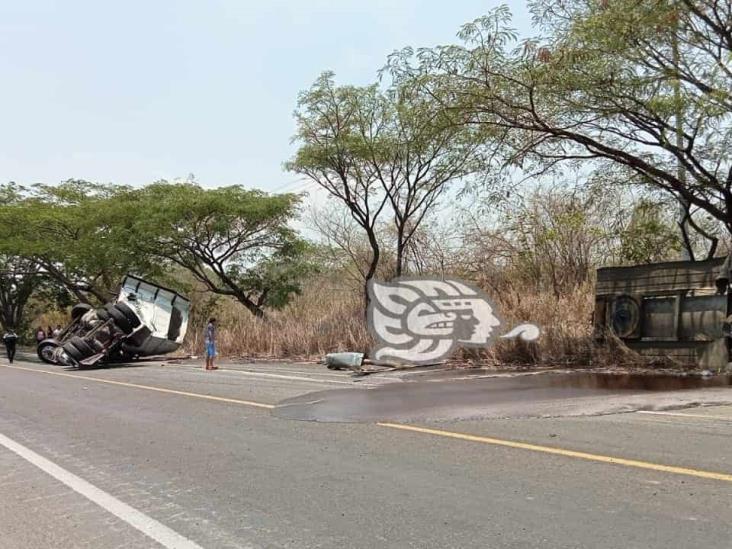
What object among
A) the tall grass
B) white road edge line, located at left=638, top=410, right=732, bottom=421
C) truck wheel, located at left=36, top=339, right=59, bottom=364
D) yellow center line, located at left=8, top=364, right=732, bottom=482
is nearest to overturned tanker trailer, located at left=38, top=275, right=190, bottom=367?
truck wheel, located at left=36, top=339, right=59, bottom=364

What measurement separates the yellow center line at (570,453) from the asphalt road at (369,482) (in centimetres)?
2

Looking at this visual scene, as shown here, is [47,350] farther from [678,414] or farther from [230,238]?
[678,414]

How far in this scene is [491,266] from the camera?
2192 centimetres

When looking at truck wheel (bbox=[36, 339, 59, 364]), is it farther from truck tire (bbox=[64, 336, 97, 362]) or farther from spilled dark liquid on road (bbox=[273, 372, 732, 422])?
spilled dark liquid on road (bbox=[273, 372, 732, 422])

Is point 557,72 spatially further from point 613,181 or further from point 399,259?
point 399,259

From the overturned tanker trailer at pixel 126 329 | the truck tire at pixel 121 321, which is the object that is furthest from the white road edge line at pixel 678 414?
the truck tire at pixel 121 321

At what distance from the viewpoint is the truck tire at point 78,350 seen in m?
23.3

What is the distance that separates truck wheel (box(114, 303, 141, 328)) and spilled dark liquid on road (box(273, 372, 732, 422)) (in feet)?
46.9

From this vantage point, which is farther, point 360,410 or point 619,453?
point 360,410

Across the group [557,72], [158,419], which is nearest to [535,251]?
[557,72]

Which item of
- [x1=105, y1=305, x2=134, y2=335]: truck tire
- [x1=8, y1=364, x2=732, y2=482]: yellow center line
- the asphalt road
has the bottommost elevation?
the asphalt road

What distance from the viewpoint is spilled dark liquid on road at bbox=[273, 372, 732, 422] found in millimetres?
9312

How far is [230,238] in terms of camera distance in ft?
98.4

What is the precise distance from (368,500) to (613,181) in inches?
514
